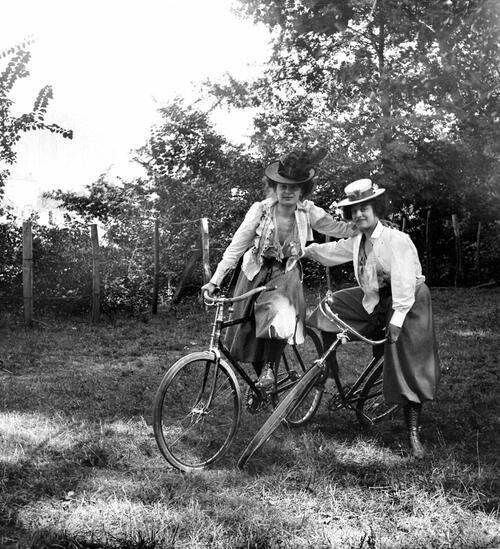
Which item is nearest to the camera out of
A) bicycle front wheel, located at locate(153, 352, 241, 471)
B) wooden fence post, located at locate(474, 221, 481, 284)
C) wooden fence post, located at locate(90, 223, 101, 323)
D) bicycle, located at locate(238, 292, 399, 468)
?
bicycle front wheel, located at locate(153, 352, 241, 471)

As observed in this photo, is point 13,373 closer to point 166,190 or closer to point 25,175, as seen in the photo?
point 166,190

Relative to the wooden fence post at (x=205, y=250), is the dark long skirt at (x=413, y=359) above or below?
below

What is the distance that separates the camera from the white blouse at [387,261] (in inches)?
160

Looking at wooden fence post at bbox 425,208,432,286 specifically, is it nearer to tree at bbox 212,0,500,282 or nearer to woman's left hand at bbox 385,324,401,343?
tree at bbox 212,0,500,282

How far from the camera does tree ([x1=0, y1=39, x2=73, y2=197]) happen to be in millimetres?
7445

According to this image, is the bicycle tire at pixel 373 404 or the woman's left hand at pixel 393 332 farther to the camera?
the bicycle tire at pixel 373 404

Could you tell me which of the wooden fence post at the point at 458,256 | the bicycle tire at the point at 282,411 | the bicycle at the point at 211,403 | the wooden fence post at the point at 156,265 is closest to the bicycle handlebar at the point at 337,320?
the bicycle tire at the point at 282,411

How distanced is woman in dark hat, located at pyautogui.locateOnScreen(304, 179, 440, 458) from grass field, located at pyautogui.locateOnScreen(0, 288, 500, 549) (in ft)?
1.28

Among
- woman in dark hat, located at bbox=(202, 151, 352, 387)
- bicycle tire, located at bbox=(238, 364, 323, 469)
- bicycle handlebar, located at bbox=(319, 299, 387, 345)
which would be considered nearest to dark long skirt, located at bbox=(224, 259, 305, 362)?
woman in dark hat, located at bbox=(202, 151, 352, 387)

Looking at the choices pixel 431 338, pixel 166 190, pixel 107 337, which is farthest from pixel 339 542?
pixel 166 190

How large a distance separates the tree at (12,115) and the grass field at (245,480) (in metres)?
3.45

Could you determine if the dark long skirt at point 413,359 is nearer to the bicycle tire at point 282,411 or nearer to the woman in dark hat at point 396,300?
the woman in dark hat at point 396,300

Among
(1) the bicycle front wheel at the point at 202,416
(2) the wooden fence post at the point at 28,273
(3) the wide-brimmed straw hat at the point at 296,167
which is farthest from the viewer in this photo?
(2) the wooden fence post at the point at 28,273

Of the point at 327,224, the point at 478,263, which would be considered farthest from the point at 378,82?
the point at 327,224
